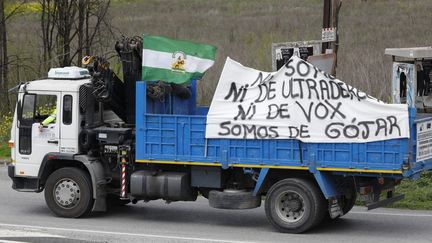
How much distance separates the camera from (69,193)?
12.6 metres

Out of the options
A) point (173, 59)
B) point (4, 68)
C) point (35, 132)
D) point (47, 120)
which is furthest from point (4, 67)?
point (173, 59)

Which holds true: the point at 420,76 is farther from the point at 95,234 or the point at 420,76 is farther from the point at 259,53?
the point at 259,53

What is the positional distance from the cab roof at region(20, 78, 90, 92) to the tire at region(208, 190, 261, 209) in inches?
115

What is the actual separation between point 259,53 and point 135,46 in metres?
19.5

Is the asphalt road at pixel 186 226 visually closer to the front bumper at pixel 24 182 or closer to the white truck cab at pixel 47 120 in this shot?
the front bumper at pixel 24 182

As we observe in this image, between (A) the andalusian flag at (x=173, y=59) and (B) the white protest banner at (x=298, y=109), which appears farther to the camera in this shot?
(A) the andalusian flag at (x=173, y=59)

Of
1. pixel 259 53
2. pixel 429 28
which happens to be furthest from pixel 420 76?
Answer: pixel 429 28

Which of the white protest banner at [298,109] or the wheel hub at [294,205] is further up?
the white protest banner at [298,109]

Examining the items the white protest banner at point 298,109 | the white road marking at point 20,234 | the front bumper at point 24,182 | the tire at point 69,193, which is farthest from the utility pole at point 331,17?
the white road marking at point 20,234

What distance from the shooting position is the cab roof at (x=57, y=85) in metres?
12.6

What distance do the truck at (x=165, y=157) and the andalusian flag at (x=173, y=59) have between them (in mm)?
246

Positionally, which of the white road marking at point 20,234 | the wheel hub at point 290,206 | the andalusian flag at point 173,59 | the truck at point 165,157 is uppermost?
the andalusian flag at point 173,59

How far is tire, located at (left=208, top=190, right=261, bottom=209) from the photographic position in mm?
11625

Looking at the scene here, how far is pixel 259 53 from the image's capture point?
31906 millimetres
